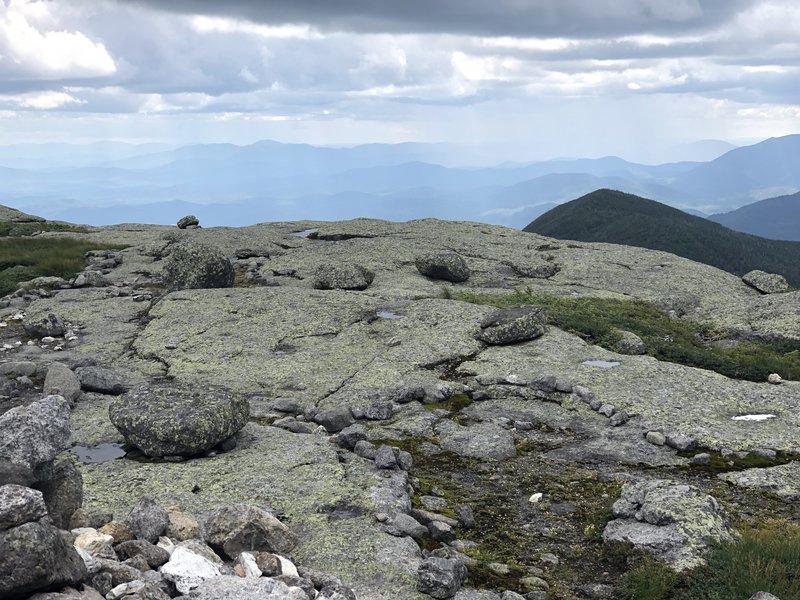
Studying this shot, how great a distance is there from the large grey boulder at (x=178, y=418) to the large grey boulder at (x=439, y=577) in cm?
625

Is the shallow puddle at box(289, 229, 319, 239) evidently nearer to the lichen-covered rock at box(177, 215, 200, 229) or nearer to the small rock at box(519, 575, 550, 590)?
the lichen-covered rock at box(177, 215, 200, 229)

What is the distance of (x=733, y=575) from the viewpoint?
1003 cm

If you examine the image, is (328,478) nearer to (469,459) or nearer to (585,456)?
(469,459)

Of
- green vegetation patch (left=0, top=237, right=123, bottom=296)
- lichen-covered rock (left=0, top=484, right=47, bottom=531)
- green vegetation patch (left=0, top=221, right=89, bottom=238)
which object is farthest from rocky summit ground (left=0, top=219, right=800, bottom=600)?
green vegetation patch (left=0, top=221, right=89, bottom=238)

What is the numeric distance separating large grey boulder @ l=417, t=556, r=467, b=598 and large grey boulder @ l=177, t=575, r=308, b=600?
2.13 metres

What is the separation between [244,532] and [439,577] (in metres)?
3.06

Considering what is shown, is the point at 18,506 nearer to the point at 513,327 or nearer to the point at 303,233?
the point at 513,327

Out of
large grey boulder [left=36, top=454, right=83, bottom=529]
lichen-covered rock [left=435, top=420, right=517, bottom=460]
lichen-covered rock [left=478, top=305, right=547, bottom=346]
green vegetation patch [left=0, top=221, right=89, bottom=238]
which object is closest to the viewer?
large grey boulder [left=36, top=454, right=83, bottom=529]

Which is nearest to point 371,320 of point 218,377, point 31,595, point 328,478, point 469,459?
point 218,377

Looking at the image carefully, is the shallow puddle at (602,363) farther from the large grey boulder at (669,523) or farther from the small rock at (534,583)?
the small rock at (534,583)

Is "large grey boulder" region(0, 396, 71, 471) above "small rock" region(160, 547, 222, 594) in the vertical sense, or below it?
above

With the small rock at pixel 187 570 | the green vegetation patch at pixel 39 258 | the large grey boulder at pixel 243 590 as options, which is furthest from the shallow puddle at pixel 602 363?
the green vegetation patch at pixel 39 258

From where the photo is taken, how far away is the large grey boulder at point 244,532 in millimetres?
10344

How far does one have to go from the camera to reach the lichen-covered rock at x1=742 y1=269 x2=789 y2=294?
1521 inches
